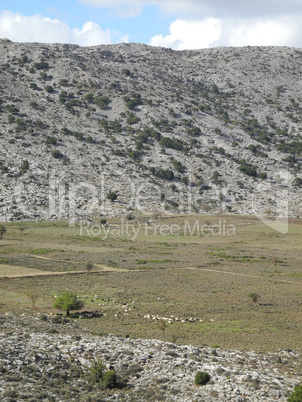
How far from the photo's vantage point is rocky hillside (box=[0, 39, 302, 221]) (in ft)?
374

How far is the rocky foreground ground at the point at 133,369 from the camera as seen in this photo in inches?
939

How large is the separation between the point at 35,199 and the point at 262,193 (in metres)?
58.5

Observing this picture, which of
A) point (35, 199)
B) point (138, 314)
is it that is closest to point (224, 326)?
point (138, 314)

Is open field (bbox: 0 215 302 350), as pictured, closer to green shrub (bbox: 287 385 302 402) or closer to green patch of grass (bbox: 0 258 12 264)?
green patch of grass (bbox: 0 258 12 264)

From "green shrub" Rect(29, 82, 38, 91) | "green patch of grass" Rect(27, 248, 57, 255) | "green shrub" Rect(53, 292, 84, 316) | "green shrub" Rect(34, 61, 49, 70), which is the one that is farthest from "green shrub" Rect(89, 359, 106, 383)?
"green shrub" Rect(34, 61, 49, 70)

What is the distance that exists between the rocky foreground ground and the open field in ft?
14.5

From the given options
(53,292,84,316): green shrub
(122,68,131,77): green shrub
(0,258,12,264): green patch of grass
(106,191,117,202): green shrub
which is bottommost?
(53,292,84,316): green shrub

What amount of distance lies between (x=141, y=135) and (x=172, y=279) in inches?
3404

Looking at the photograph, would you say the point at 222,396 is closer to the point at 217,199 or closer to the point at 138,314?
the point at 138,314

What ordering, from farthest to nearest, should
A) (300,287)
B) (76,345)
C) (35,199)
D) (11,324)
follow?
(35,199) → (300,287) → (11,324) → (76,345)

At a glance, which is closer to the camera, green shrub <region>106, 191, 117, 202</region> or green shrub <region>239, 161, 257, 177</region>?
green shrub <region>106, 191, 117, 202</region>

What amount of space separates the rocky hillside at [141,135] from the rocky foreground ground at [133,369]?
7445 centimetres

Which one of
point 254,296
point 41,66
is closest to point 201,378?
point 254,296

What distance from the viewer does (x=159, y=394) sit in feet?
79.5
